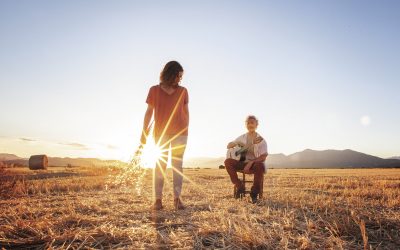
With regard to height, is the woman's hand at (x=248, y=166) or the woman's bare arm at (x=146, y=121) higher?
the woman's bare arm at (x=146, y=121)

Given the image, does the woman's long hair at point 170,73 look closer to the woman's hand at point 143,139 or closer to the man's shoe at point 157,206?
the woman's hand at point 143,139

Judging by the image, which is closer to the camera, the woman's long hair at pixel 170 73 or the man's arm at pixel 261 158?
the woman's long hair at pixel 170 73

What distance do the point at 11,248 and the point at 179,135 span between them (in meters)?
3.37

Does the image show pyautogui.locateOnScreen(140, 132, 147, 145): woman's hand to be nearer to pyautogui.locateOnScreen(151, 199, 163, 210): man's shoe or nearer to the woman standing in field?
the woman standing in field

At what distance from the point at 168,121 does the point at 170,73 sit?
855 millimetres

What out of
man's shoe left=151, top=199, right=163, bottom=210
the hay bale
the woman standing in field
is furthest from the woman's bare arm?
the hay bale

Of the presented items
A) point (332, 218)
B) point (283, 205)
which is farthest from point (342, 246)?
point (283, 205)

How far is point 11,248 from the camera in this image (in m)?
3.16

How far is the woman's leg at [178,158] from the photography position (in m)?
5.99

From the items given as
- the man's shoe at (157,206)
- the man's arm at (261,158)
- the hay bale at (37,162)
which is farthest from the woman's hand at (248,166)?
the hay bale at (37,162)

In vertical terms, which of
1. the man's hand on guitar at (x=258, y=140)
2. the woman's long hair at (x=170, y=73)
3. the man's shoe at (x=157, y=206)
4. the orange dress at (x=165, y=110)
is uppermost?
the woman's long hair at (x=170, y=73)

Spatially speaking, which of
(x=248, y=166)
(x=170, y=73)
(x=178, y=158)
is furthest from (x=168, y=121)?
(x=248, y=166)

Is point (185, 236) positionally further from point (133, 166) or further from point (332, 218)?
point (133, 166)

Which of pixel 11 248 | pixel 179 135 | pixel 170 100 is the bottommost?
pixel 11 248
